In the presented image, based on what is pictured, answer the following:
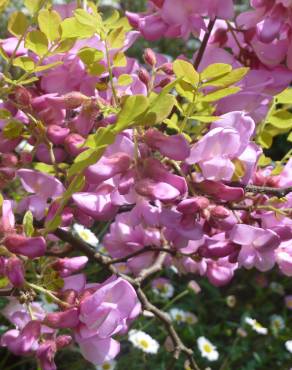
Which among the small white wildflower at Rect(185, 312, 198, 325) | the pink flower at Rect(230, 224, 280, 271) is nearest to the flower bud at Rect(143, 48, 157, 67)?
the pink flower at Rect(230, 224, 280, 271)

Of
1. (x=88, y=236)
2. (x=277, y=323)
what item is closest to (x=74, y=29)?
(x=88, y=236)

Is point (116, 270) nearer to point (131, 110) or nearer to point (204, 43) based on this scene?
point (204, 43)

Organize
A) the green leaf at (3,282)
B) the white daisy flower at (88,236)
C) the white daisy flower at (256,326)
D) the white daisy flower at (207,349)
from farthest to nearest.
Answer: the white daisy flower at (256,326), the white daisy flower at (207,349), the white daisy flower at (88,236), the green leaf at (3,282)

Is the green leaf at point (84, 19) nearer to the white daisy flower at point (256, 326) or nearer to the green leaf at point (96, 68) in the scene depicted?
the green leaf at point (96, 68)

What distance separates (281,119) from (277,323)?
6.00 feet

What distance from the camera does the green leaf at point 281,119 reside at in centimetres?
92

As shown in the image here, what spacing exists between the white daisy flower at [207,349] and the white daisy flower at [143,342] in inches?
8.5

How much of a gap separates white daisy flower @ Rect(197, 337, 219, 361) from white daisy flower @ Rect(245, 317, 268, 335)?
19 cm

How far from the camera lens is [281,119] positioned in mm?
922

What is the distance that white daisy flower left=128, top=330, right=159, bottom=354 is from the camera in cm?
213

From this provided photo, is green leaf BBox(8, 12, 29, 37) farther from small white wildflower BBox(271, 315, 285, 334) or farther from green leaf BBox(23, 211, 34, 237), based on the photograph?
small white wildflower BBox(271, 315, 285, 334)

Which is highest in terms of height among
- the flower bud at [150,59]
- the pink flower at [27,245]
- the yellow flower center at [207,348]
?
the flower bud at [150,59]

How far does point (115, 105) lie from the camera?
0.75 m

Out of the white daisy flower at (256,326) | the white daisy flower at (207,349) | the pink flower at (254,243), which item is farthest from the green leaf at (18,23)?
the white daisy flower at (256,326)
